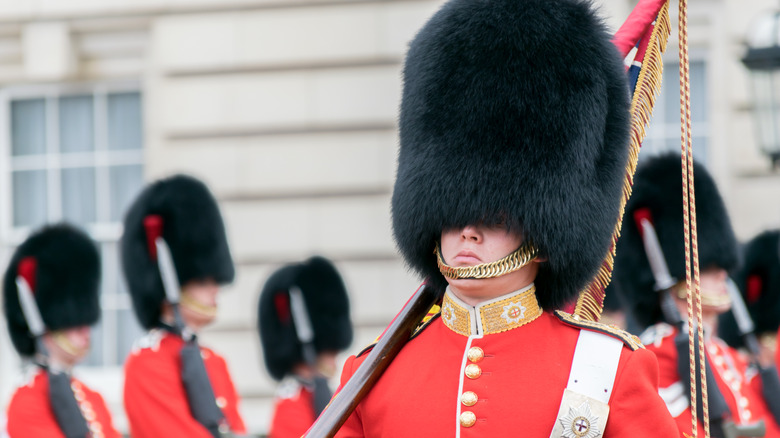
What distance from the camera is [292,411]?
6.39 meters

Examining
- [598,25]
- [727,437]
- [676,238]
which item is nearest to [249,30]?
[676,238]

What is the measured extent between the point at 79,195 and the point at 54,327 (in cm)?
319

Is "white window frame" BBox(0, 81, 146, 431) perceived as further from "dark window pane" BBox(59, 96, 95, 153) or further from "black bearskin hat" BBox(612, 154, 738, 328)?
"black bearskin hat" BBox(612, 154, 738, 328)

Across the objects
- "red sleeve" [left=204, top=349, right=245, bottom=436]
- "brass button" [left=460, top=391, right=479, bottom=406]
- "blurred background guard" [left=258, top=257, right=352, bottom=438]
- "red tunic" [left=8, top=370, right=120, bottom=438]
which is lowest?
"blurred background guard" [left=258, top=257, right=352, bottom=438]

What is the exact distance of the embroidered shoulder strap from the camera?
2363 millimetres

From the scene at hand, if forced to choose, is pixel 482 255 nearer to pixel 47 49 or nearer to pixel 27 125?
pixel 47 49

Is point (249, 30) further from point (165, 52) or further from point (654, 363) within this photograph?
point (654, 363)

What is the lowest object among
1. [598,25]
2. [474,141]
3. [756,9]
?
[756,9]

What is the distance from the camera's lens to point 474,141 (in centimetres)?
256

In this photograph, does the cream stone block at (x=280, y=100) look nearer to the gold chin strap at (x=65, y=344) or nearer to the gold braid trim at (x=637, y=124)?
the gold chin strap at (x=65, y=344)

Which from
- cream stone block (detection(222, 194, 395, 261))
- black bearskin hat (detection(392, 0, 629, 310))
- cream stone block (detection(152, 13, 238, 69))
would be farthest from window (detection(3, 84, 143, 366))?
black bearskin hat (detection(392, 0, 629, 310))

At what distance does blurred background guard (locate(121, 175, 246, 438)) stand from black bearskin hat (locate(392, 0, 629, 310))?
2.86 m

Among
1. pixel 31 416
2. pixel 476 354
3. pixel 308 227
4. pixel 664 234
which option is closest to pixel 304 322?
pixel 308 227

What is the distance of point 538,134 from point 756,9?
214 inches
